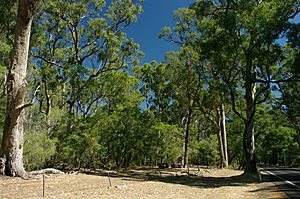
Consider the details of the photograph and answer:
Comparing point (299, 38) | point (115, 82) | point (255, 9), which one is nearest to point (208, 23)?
point (255, 9)

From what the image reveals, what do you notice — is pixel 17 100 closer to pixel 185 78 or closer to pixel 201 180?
pixel 201 180

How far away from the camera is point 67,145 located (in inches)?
808

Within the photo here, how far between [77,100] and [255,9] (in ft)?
49.5

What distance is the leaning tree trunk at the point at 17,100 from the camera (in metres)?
12.4

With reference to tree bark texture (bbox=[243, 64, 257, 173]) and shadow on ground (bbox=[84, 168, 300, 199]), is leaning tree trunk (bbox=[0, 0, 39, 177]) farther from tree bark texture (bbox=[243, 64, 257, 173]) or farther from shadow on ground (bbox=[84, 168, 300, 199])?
tree bark texture (bbox=[243, 64, 257, 173])

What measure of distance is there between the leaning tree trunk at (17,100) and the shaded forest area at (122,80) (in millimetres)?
41

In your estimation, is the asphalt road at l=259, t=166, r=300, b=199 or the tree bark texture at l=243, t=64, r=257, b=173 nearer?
the asphalt road at l=259, t=166, r=300, b=199

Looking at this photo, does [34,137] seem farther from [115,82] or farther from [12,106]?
[115,82]

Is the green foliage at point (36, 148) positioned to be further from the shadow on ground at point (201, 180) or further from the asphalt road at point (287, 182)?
the asphalt road at point (287, 182)

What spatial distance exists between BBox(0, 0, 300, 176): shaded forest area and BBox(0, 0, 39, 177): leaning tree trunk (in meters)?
0.04

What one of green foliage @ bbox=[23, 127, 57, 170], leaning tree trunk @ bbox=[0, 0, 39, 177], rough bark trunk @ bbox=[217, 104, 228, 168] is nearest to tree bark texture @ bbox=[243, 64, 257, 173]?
rough bark trunk @ bbox=[217, 104, 228, 168]

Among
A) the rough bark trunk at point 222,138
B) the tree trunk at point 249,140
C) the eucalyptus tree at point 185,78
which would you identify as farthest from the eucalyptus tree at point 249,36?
the rough bark trunk at point 222,138

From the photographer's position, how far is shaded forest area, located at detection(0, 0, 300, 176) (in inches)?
678

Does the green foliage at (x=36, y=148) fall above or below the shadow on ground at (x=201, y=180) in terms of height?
above
